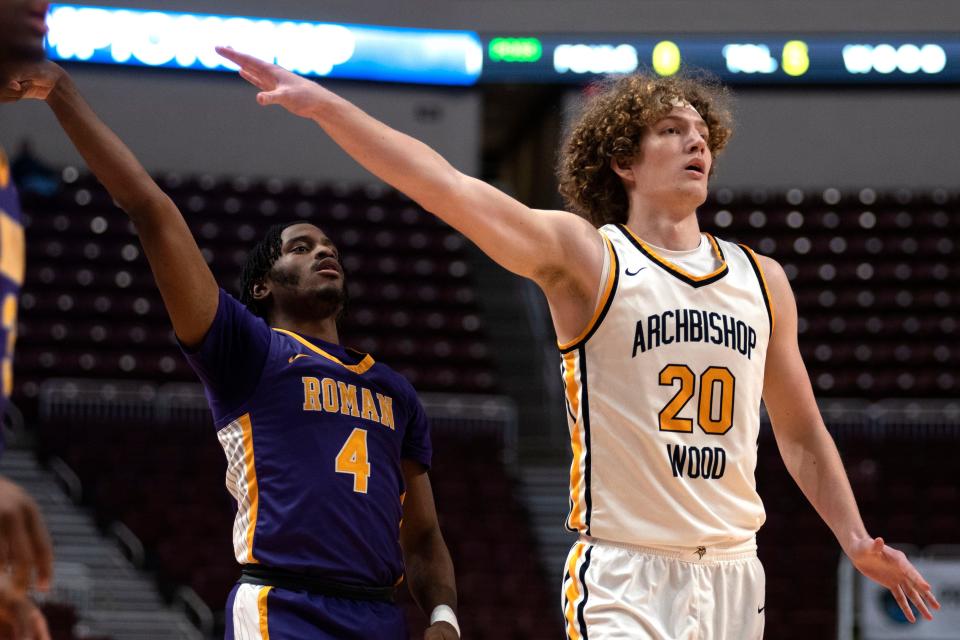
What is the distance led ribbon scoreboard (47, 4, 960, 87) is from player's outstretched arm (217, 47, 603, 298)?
13140 mm

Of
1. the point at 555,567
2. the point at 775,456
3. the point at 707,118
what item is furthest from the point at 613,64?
the point at 707,118

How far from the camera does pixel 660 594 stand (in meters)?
3.23

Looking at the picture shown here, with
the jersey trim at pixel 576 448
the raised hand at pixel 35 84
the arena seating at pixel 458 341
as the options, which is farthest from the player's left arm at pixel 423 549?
the arena seating at pixel 458 341

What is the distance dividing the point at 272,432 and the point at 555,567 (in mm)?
9371

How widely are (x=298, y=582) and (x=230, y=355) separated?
0.65m

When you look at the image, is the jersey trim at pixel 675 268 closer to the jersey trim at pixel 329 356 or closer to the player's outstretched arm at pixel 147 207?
the jersey trim at pixel 329 356

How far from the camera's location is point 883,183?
17.7 metres

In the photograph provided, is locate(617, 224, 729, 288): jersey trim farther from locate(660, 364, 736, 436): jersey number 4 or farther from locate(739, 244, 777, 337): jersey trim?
locate(660, 364, 736, 436): jersey number 4

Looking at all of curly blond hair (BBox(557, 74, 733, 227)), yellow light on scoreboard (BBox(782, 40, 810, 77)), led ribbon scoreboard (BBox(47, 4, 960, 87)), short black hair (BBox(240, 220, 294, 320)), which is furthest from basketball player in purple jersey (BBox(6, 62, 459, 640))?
yellow light on scoreboard (BBox(782, 40, 810, 77))

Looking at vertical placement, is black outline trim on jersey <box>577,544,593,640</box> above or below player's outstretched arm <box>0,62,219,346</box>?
below

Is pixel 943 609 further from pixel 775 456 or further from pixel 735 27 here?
pixel 735 27

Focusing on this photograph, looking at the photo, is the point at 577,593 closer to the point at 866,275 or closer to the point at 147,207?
the point at 147,207

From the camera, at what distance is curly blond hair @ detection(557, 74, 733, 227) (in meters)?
3.76

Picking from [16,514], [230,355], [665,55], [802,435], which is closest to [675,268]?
[802,435]
